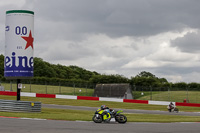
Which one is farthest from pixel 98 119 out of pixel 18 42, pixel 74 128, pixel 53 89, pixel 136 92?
pixel 53 89

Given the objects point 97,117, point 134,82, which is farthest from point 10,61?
point 134,82

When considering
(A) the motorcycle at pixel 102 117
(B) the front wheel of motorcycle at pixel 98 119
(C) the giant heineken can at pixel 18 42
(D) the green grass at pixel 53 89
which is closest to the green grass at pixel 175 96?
(D) the green grass at pixel 53 89

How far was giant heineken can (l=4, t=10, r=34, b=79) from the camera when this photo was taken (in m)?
25.2

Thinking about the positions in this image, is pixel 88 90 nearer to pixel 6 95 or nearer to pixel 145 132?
pixel 6 95

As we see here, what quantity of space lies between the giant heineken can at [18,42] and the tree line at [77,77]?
3311cm

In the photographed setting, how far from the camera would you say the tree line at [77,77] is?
79000 millimetres

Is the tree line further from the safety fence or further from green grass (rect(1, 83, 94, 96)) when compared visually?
the safety fence

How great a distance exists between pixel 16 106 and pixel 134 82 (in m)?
61.2

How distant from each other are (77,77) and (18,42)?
116 meters

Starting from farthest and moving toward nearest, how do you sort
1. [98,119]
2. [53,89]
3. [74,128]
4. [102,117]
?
[53,89] → [102,117] → [98,119] → [74,128]

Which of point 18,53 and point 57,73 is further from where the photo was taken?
point 57,73

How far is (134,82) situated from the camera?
3314 inches

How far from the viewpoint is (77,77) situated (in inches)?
5536

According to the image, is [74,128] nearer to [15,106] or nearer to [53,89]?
[15,106]
